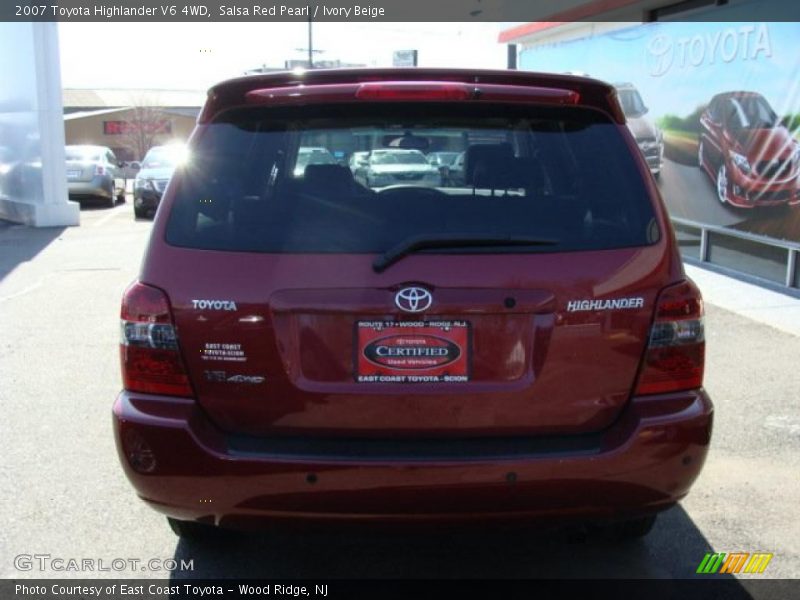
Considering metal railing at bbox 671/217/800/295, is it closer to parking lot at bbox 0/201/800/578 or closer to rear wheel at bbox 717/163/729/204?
rear wheel at bbox 717/163/729/204

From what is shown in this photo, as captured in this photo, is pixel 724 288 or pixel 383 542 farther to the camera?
pixel 724 288

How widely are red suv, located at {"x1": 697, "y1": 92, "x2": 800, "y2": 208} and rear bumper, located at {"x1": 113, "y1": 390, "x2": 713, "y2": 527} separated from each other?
288 inches

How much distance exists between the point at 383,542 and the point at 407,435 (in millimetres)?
1113

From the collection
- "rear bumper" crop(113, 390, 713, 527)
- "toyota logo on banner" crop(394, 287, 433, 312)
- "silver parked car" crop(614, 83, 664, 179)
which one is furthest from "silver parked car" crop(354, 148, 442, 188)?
"silver parked car" crop(614, 83, 664, 179)

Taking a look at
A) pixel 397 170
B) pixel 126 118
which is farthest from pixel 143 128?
pixel 397 170

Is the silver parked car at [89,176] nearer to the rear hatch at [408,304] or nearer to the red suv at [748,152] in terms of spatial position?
the red suv at [748,152]

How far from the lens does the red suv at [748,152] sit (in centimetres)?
947

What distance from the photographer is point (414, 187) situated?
315 cm

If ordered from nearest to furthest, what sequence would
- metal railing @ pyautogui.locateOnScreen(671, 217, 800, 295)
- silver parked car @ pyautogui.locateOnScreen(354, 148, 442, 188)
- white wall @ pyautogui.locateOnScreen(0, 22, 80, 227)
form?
silver parked car @ pyautogui.locateOnScreen(354, 148, 442, 188) < metal railing @ pyautogui.locateOnScreen(671, 217, 800, 295) < white wall @ pyautogui.locateOnScreen(0, 22, 80, 227)

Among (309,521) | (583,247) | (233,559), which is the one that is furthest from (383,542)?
(583,247)

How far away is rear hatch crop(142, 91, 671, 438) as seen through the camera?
9.10ft

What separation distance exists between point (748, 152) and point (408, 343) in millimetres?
8571

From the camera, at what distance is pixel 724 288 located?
9625mm

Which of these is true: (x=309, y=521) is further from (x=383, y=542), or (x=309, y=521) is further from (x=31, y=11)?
(x=31, y=11)
